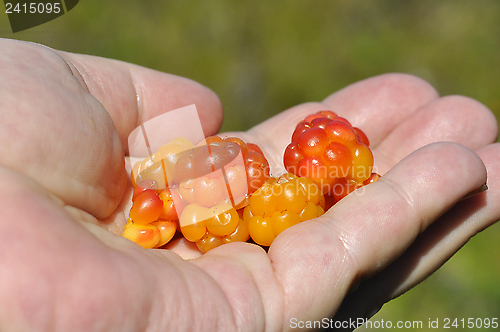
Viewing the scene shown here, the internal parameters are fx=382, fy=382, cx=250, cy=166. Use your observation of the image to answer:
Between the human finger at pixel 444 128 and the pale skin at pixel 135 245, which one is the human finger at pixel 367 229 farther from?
the human finger at pixel 444 128

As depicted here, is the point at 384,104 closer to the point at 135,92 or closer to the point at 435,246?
the point at 435,246

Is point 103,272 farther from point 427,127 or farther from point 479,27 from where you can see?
point 479,27

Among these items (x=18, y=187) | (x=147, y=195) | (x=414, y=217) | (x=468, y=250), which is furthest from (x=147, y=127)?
(x=468, y=250)

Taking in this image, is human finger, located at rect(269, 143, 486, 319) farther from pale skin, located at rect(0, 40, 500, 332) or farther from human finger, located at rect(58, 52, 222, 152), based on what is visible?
human finger, located at rect(58, 52, 222, 152)

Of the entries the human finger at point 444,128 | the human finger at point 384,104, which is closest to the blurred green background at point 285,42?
the human finger at point 384,104

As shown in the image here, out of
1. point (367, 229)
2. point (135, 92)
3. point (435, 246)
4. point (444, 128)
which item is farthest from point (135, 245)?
point (444, 128)
